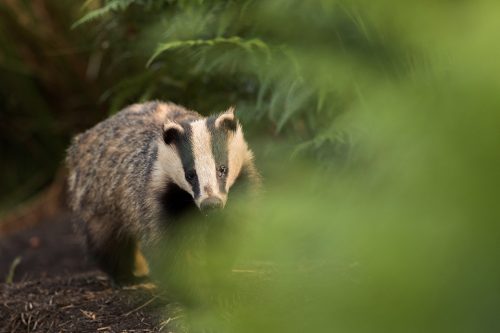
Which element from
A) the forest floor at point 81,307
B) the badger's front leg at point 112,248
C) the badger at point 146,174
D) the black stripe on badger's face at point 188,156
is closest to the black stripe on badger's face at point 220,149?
the badger at point 146,174

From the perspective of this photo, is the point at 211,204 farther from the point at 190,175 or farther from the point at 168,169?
the point at 168,169

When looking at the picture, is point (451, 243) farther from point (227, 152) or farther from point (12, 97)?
point (12, 97)

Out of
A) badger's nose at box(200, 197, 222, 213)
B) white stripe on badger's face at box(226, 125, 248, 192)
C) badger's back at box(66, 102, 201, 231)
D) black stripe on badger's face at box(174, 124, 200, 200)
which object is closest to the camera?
badger's nose at box(200, 197, 222, 213)

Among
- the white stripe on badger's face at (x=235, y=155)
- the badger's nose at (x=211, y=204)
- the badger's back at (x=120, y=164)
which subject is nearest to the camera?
the badger's nose at (x=211, y=204)

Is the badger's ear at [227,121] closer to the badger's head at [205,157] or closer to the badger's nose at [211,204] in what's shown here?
the badger's head at [205,157]

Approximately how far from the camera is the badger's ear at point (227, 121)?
4009 millimetres

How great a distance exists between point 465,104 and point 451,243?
0.15m

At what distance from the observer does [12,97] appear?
28.3 ft

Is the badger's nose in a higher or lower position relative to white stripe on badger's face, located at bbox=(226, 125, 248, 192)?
lower

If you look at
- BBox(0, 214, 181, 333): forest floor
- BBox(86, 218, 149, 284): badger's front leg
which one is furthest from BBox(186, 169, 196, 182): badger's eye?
BBox(86, 218, 149, 284): badger's front leg

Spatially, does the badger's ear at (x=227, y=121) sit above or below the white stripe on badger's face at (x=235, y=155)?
above

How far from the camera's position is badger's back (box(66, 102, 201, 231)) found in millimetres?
4477

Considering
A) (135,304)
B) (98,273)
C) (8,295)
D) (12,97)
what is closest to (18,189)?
(12,97)

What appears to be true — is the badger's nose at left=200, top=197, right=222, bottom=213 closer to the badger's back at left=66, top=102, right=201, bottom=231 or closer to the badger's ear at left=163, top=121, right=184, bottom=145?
the badger's ear at left=163, top=121, right=184, bottom=145
